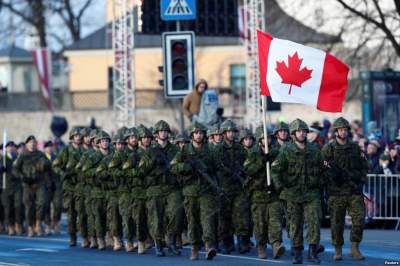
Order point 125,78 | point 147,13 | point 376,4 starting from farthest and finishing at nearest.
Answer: point 376,4, point 125,78, point 147,13

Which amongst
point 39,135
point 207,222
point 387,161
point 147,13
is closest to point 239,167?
point 207,222

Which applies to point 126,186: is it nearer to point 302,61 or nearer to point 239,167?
point 239,167

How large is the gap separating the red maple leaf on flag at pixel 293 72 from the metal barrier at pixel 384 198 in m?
6.73

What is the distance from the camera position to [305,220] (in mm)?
18891

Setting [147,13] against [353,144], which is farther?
[147,13]

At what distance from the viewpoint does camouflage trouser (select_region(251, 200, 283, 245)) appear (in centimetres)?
1934

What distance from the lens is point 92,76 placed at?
63.5 metres

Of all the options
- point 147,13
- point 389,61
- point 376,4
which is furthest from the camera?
point 389,61

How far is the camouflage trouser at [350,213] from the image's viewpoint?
19.3m

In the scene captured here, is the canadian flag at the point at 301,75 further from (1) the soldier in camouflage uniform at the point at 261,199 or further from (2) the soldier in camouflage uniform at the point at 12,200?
(2) the soldier in camouflage uniform at the point at 12,200

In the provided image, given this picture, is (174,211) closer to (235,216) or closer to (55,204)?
(235,216)

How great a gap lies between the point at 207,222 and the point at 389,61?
60.2ft

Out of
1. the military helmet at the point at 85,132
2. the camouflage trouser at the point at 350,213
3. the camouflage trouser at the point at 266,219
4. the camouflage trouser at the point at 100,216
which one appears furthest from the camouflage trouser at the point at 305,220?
the military helmet at the point at 85,132

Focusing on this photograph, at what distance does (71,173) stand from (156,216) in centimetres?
311
